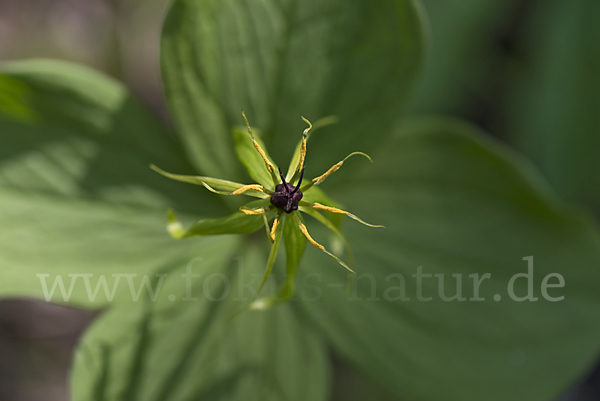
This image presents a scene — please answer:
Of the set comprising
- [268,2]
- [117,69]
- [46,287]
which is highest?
[117,69]

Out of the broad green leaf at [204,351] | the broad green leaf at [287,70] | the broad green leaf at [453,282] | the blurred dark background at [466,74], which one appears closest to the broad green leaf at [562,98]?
the blurred dark background at [466,74]

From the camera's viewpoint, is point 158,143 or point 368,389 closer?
point 158,143

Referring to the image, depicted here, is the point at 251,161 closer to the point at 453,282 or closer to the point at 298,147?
the point at 298,147

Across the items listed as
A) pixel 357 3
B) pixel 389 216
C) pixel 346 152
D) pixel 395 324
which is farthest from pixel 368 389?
pixel 357 3

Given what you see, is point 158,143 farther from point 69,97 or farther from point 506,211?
point 506,211

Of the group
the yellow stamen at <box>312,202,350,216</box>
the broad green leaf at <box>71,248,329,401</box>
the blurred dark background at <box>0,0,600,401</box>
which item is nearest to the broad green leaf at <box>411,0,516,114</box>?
the blurred dark background at <box>0,0,600,401</box>

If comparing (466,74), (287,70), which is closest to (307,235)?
(287,70)
